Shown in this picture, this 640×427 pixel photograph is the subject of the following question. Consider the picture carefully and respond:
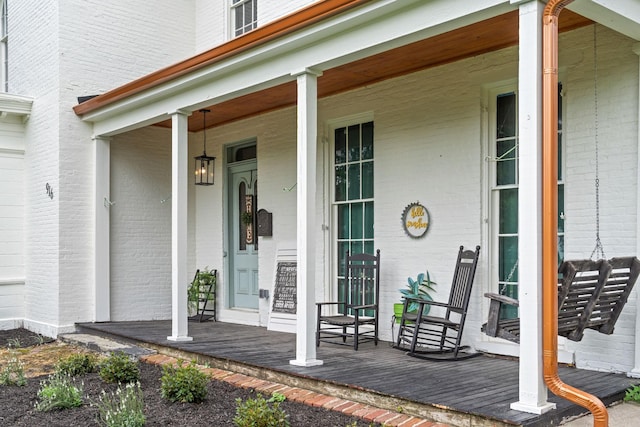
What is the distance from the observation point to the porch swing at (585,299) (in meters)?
3.72

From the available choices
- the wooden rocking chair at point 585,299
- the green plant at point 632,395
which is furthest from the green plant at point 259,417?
the green plant at point 632,395

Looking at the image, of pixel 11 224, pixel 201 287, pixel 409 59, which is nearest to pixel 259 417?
pixel 409 59

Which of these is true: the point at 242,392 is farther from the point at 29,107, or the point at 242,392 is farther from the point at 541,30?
the point at 29,107

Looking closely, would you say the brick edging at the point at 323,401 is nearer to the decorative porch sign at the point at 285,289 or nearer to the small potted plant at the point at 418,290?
the small potted plant at the point at 418,290

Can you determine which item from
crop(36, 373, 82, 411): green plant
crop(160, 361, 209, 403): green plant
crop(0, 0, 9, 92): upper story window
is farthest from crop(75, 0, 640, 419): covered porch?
crop(0, 0, 9, 92): upper story window

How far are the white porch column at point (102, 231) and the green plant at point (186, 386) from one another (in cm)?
386

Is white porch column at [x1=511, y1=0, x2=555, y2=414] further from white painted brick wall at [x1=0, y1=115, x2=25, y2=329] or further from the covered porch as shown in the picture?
white painted brick wall at [x1=0, y1=115, x2=25, y2=329]

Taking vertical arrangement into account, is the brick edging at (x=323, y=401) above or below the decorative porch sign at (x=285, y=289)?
below

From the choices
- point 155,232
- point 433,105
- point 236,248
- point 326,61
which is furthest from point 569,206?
point 155,232

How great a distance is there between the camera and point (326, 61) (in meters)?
4.81

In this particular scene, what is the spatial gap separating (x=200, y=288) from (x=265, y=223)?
61.5 inches

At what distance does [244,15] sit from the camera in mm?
8500

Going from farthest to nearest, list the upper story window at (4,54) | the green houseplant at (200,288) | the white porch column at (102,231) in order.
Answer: the upper story window at (4,54), the green houseplant at (200,288), the white porch column at (102,231)

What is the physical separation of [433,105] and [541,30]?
225cm
